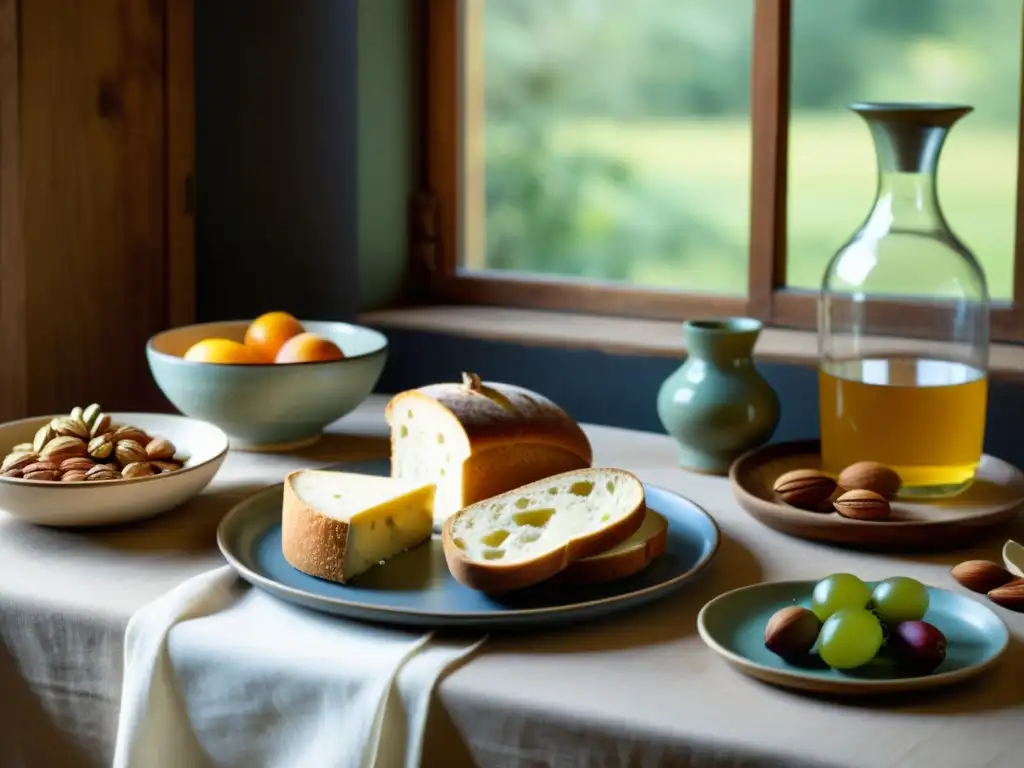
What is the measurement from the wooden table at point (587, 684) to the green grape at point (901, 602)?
0.07m

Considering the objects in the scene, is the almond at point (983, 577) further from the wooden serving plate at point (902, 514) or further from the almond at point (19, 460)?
the almond at point (19, 460)

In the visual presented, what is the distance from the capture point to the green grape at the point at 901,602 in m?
1.03

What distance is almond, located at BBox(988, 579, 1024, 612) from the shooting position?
114cm

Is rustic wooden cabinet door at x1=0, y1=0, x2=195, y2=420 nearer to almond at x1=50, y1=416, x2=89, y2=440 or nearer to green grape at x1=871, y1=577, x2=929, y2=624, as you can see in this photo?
almond at x1=50, y1=416, x2=89, y2=440

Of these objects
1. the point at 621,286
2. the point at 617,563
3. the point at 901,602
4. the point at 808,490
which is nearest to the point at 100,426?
the point at 617,563

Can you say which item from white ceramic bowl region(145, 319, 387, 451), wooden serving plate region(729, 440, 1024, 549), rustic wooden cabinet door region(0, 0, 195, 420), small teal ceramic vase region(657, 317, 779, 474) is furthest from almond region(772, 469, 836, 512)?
rustic wooden cabinet door region(0, 0, 195, 420)

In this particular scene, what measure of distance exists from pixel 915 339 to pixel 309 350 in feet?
2.26

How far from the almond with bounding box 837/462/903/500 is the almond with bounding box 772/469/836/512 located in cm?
2

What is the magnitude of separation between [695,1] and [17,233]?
3.50ft

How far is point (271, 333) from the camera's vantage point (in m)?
1.71

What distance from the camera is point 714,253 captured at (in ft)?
7.08

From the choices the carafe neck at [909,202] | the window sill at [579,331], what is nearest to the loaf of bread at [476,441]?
the carafe neck at [909,202]

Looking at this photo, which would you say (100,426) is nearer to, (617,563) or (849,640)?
(617,563)

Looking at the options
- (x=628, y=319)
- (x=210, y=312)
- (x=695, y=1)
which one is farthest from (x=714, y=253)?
(x=210, y=312)
